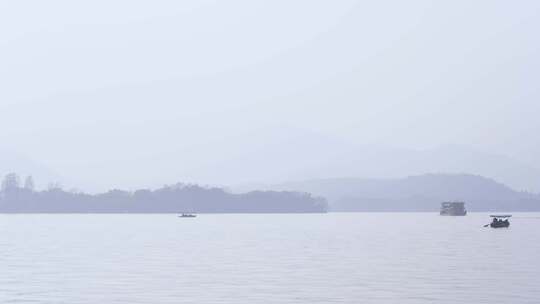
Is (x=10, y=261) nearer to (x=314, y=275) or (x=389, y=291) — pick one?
(x=314, y=275)

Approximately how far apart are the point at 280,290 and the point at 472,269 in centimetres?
2866

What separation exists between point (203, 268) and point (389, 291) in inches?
1097

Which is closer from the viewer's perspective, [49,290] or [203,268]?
[49,290]

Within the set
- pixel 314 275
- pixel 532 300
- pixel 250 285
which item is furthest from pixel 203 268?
pixel 532 300

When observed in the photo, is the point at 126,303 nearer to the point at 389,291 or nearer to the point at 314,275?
the point at 389,291

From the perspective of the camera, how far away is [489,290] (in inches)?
2817

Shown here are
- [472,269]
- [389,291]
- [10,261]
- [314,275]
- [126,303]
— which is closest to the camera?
[126,303]

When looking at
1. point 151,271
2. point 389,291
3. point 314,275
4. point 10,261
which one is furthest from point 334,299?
point 10,261

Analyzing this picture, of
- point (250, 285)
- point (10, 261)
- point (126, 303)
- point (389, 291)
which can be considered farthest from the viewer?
point (10, 261)

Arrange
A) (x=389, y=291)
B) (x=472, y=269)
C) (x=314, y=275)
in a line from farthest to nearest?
1. (x=472, y=269)
2. (x=314, y=275)
3. (x=389, y=291)

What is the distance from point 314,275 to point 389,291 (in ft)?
50.3

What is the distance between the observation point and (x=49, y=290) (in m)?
70.8

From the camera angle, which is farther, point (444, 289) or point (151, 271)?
point (151, 271)

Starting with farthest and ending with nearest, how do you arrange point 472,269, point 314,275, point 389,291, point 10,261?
point 10,261
point 472,269
point 314,275
point 389,291
